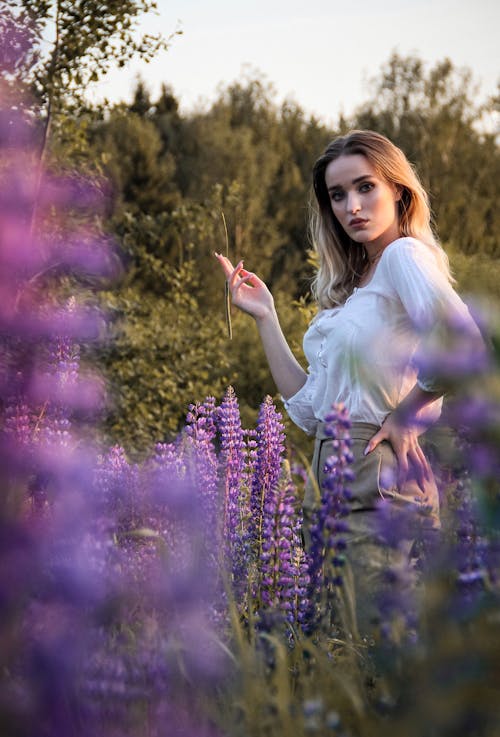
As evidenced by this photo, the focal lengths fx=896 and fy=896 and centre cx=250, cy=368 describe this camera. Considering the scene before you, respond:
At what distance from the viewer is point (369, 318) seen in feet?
8.05

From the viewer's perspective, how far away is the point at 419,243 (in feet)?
7.95

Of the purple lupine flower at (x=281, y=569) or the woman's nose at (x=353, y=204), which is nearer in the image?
the purple lupine flower at (x=281, y=569)

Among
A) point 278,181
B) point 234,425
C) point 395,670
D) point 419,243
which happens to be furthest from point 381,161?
point 278,181

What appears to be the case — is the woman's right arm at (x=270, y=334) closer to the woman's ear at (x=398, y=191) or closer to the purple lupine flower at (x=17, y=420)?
the woman's ear at (x=398, y=191)

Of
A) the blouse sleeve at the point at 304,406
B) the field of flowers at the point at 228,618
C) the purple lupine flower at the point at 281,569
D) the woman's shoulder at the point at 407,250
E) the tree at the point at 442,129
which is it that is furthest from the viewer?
the tree at the point at 442,129

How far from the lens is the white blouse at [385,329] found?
2.23 m

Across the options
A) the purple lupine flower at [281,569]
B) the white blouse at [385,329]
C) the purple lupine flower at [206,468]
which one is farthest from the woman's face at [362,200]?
the purple lupine flower at [281,569]

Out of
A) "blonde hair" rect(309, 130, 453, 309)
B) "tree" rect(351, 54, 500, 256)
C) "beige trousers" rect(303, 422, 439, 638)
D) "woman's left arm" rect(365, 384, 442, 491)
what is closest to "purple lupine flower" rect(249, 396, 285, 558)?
"beige trousers" rect(303, 422, 439, 638)

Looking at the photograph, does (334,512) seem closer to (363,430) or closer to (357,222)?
(363,430)

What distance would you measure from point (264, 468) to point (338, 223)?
3.10 ft

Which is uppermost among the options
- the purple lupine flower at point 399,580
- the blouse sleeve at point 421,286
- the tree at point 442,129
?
the tree at point 442,129

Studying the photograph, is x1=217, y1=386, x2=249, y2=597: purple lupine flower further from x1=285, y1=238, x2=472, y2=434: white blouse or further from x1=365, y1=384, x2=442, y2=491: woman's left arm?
x1=365, y1=384, x2=442, y2=491: woman's left arm

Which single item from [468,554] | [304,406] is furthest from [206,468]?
[468,554]

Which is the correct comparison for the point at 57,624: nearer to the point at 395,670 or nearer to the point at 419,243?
the point at 395,670
